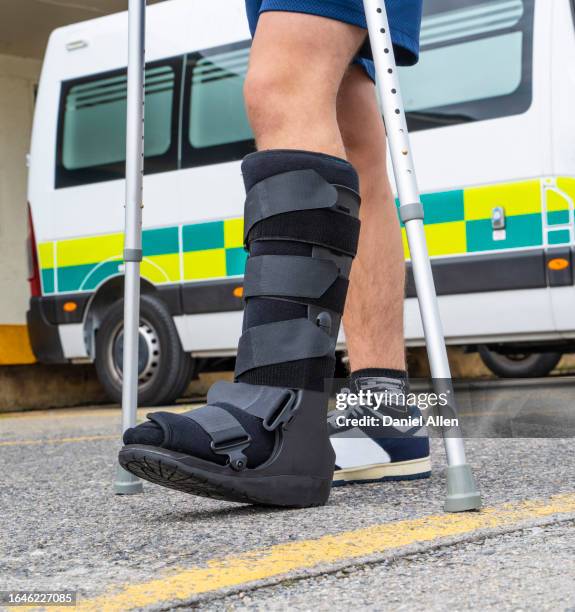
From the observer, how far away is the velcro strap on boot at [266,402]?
171 cm

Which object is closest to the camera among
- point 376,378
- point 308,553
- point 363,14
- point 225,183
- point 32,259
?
point 308,553

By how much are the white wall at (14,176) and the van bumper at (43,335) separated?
9.12ft

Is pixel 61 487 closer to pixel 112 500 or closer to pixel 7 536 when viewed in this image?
pixel 112 500

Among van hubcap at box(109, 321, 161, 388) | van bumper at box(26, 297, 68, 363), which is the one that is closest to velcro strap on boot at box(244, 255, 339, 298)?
van hubcap at box(109, 321, 161, 388)

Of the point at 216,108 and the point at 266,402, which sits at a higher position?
the point at 216,108

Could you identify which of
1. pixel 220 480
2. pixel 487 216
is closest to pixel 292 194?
pixel 220 480

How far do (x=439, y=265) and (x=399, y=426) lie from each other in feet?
11.3

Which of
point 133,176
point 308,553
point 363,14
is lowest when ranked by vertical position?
point 308,553

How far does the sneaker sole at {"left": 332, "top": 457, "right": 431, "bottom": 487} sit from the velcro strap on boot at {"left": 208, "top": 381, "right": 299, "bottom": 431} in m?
0.36

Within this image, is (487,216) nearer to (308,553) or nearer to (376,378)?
(376,378)

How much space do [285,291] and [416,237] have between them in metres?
0.21

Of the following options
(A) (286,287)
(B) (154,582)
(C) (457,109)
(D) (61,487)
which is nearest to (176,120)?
(C) (457,109)

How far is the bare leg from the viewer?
2.08 m

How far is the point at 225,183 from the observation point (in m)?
6.17
